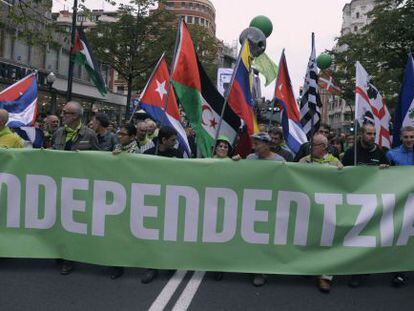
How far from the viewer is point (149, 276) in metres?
5.24

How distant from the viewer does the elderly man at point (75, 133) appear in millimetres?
6332

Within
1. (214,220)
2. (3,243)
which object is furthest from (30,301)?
(214,220)

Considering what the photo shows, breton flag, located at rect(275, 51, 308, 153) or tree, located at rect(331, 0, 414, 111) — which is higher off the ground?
tree, located at rect(331, 0, 414, 111)

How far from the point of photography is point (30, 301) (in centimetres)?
455

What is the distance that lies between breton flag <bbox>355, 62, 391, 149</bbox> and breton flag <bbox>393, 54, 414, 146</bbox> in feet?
0.89

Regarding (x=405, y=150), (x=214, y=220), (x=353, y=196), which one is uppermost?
(x=405, y=150)

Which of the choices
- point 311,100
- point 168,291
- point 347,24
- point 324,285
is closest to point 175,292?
point 168,291

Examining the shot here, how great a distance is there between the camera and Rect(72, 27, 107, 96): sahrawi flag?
843 centimetres

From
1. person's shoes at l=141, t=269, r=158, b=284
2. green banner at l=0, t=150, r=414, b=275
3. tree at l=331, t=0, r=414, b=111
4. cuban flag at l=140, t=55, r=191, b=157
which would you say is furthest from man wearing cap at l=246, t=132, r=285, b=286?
tree at l=331, t=0, r=414, b=111

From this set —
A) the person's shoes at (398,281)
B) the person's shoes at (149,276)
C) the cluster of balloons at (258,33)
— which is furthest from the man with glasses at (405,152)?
the cluster of balloons at (258,33)

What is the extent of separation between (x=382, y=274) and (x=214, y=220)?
2078 millimetres

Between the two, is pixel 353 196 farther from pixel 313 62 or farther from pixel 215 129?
pixel 313 62

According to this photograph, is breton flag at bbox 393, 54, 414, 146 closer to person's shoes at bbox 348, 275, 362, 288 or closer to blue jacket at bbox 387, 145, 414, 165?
blue jacket at bbox 387, 145, 414, 165

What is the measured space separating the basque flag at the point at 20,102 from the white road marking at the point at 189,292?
530cm
